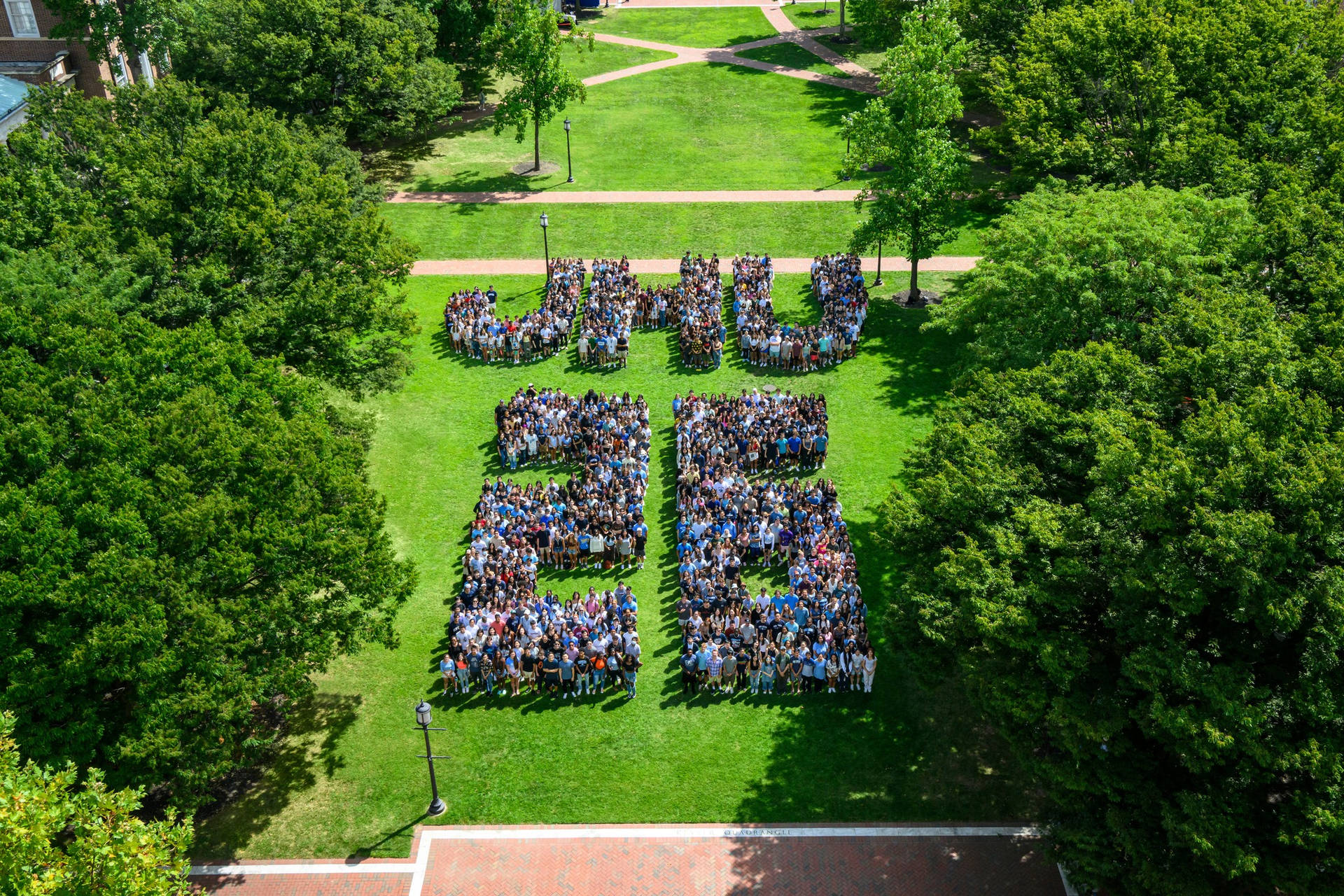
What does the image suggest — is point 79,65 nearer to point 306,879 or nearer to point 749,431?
point 749,431

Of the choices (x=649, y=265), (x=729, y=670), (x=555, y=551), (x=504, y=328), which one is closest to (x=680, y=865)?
(x=729, y=670)

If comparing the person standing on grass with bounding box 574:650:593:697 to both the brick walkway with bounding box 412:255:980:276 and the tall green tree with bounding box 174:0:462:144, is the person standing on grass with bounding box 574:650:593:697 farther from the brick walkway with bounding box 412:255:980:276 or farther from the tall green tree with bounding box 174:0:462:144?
the tall green tree with bounding box 174:0:462:144

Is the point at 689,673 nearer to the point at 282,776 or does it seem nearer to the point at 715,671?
the point at 715,671

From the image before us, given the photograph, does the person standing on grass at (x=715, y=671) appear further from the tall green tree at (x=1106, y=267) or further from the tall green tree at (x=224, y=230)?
the tall green tree at (x=224, y=230)

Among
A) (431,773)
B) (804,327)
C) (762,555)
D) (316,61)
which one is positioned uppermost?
(316,61)

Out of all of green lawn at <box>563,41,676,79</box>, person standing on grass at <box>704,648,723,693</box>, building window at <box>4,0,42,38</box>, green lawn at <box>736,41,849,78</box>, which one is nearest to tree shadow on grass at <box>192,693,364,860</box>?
person standing on grass at <box>704,648,723,693</box>

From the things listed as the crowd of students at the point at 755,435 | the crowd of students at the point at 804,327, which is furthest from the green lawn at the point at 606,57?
the crowd of students at the point at 755,435
